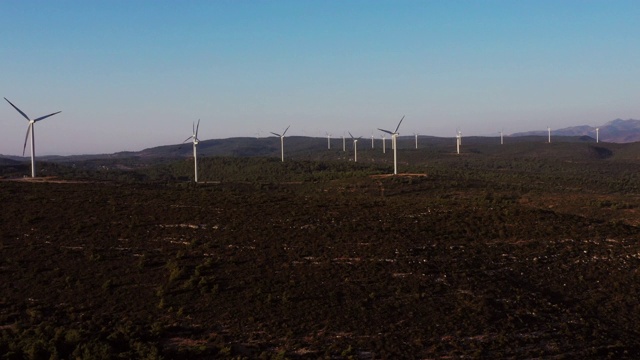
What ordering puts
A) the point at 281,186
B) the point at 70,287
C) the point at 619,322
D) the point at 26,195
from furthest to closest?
the point at 281,186, the point at 26,195, the point at 70,287, the point at 619,322

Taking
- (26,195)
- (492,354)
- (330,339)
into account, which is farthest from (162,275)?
(26,195)

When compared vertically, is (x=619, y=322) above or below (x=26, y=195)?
below

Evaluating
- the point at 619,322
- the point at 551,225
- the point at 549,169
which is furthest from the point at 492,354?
the point at 549,169

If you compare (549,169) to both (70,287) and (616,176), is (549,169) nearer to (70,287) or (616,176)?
(616,176)

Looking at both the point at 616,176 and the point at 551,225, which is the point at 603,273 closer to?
the point at 551,225

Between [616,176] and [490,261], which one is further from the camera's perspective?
[616,176]

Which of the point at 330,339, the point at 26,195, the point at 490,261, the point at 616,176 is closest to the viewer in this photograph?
the point at 330,339

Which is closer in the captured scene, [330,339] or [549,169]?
[330,339]

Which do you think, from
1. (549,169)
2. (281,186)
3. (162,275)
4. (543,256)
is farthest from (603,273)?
(549,169)

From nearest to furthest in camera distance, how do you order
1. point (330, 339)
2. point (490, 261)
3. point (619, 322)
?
point (330, 339) → point (619, 322) → point (490, 261)

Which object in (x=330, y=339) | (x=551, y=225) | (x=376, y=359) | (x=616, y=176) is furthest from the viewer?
(x=616, y=176)
